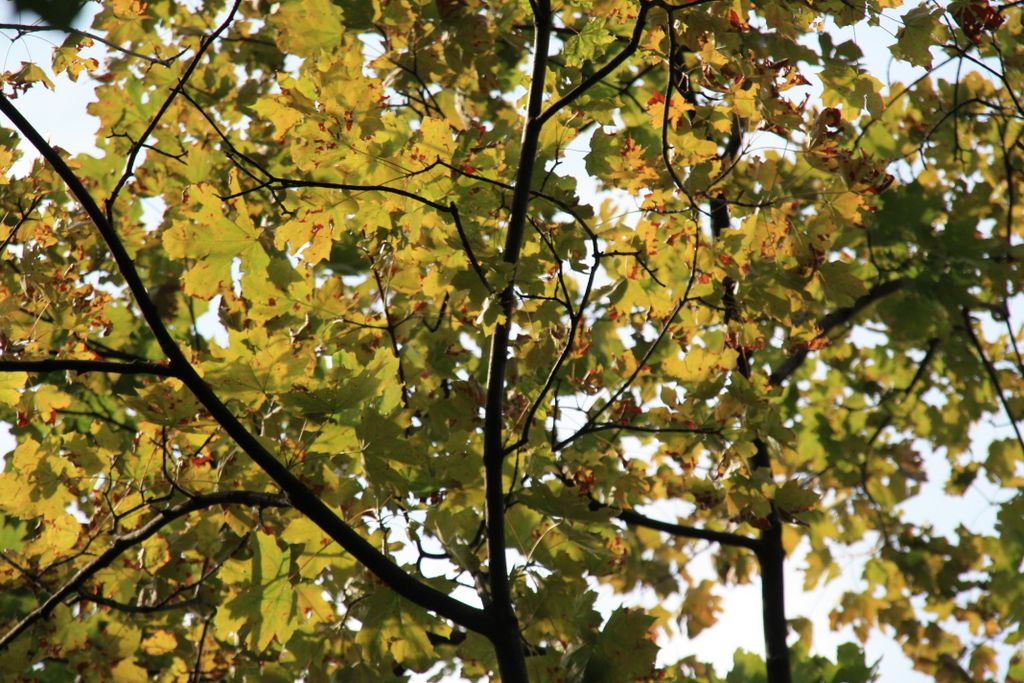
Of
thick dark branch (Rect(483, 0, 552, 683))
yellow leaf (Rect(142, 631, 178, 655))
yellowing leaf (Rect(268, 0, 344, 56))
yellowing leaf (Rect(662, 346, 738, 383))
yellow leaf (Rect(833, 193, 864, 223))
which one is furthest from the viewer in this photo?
yellow leaf (Rect(142, 631, 178, 655))

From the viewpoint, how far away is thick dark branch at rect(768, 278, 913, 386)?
415cm

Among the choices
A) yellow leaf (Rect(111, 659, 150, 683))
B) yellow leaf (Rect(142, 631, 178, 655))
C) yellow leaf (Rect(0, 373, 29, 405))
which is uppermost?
yellow leaf (Rect(0, 373, 29, 405))

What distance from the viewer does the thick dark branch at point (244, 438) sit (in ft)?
6.05

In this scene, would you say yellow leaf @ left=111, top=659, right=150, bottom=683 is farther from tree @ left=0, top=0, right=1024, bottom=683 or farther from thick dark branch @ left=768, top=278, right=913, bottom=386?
thick dark branch @ left=768, top=278, right=913, bottom=386

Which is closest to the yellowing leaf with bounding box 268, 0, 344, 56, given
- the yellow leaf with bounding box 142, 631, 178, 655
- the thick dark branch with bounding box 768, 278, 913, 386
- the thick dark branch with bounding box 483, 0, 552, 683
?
the thick dark branch with bounding box 483, 0, 552, 683

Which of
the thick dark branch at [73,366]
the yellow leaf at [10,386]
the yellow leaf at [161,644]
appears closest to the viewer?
the thick dark branch at [73,366]

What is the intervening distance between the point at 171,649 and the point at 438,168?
7.15 feet

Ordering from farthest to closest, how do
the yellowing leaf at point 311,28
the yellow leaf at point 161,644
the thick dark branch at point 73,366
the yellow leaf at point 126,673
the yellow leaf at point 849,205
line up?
1. the yellow leaf at point 161,644
2. the yellow leaf at point 126,673
3. the yellowing leaf at point 311,28
4. the yellow leaf at point 849,205
5. the thick dark branch at point 73,366

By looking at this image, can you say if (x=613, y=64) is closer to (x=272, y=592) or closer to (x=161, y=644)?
(x=272, y=592)

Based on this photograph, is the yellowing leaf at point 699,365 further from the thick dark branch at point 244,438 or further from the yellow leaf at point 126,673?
the yellow leaf at point 126,673

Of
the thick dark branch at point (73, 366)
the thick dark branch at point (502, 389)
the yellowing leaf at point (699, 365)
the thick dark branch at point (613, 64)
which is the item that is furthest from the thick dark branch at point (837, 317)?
the thick dark branch at point (73, 366)

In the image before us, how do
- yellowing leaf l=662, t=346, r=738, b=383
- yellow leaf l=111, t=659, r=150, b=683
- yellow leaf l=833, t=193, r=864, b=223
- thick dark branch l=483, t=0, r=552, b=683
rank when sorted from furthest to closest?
1. yellow leaf l=111, t=659, r=150, b=683
2. yellowing leaf l=662, t=346, r=738, b=383
3. yellow leaf l=833, t=193, r=864, b=223
4. thick dark branch l=483, t=0, r=552, b=683

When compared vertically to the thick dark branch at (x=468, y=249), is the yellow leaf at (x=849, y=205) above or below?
above

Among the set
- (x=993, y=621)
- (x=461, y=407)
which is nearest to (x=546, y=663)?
(x=461, y=407)
